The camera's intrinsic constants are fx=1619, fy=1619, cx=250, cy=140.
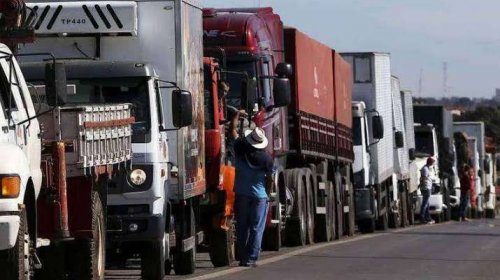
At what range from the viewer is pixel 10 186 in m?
11.7

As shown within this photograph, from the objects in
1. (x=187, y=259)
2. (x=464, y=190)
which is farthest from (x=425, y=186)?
(x=187, y=259)

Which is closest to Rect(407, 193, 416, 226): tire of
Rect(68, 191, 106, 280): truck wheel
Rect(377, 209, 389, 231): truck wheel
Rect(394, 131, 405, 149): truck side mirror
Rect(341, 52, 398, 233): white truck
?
Rect(394, 131, 405, 149): truck side mirror

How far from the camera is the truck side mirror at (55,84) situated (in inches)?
508

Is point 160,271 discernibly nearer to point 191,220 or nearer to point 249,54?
point 191,220

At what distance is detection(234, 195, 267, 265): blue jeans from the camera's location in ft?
63.8

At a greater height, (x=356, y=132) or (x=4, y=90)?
(x=4, y=90)

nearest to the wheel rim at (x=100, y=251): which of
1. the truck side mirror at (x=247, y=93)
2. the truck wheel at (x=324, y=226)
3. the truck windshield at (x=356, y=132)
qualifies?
the truck side mirror at (x=247, y=93)

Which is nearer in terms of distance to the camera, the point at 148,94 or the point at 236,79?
the point at 148,94

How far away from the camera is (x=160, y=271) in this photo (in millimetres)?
16578

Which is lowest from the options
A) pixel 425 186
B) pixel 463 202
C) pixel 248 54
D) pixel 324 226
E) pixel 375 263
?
pixel 463 202

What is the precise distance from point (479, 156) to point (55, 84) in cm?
5737

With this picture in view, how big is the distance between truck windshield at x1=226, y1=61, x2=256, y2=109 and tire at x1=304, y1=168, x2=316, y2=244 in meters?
3.75

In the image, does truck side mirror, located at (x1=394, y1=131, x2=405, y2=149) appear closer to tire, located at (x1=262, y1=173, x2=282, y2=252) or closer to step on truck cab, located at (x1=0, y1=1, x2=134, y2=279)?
tire, located at (x1=262, y1=173, x2=282, y2=252)

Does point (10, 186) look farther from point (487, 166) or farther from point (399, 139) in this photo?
point (487, 166)
